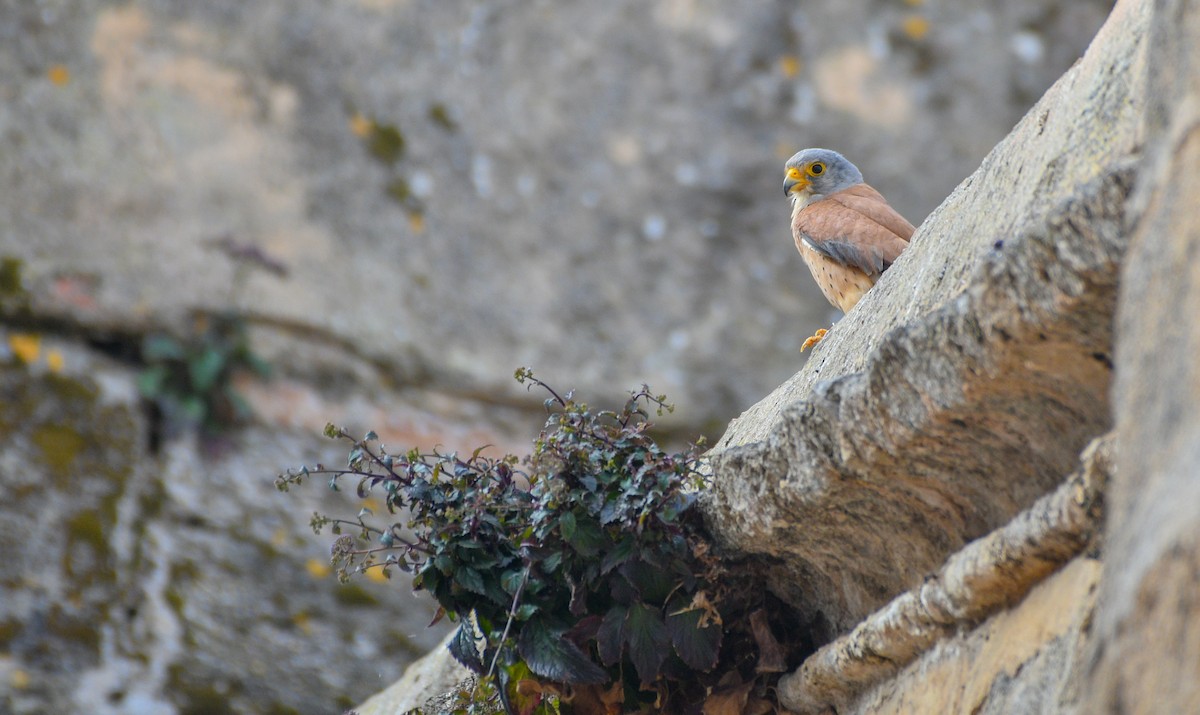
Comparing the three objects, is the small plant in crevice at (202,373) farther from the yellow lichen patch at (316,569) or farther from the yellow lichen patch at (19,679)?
the yellow lichen patch at (19,679)

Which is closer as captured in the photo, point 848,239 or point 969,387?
point 969,387

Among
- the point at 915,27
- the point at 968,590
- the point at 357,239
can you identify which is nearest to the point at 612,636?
the point at 968,590

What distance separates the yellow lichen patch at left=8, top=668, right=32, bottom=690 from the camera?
5617 mm

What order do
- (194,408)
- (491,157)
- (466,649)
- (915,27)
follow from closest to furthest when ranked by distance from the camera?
(466,649) → (194,408) → (491,157) → (915,27)

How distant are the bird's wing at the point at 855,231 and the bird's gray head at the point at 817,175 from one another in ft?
1.29

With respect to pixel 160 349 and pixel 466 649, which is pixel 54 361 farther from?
pixel 466 649

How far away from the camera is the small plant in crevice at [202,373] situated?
6.52 meters

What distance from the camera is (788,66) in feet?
27.3

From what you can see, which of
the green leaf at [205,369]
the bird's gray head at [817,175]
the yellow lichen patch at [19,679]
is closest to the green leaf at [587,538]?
the bird's gray head at [817,175]

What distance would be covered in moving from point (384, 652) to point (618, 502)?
4299 millimetres

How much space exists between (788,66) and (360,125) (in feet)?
9.10

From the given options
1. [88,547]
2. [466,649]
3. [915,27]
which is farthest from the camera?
[915,27]

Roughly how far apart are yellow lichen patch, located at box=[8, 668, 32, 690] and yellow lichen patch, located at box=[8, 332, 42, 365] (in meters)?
1.56

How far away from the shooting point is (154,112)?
7227 millimetres
